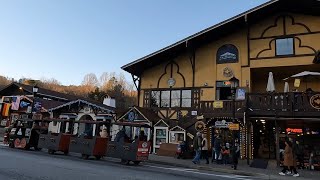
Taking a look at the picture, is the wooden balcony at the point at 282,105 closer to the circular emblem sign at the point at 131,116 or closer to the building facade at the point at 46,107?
the circular emblem sign at the point at 131,116

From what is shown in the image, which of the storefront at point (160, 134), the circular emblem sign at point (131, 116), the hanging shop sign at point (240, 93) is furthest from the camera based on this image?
the circular emblem sign at point (131, 116)

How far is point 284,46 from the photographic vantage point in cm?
2147

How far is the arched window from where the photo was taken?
23.0 metres

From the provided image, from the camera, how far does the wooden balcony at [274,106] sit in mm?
17469

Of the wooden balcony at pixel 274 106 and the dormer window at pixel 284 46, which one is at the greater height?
the dormer window at pixel 284 46

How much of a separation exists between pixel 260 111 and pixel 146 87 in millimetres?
10381

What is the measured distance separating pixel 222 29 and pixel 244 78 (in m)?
4.05

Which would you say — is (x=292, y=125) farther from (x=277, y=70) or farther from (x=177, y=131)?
(x=177, y=131)

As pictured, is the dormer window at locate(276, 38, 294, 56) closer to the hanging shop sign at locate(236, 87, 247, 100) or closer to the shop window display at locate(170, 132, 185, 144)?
the hanging shop sign at locate(236, 87, 247, 100)

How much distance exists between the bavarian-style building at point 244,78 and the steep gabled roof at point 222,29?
0.07 metres

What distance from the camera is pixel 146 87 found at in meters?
26.1

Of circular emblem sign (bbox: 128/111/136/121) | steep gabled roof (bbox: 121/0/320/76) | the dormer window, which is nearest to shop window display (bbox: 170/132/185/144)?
circular emblem sign (bbox: 128/111/136/121)

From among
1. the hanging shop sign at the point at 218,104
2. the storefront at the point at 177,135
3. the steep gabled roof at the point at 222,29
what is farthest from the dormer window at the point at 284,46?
the storefront at the point at 177,135

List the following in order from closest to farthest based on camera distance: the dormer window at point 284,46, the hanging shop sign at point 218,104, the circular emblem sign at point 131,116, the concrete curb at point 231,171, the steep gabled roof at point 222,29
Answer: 1. the concrete curb at point 231,171
2. the hanging shop sign at point 218,104
3. the steep gabled roof at point 222,29
4. the dormer window at point 284,46
5. the circular emblem sign at point 131,116
